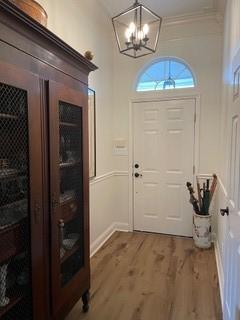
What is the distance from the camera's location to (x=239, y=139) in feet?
5.19

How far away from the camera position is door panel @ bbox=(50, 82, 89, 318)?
166cm

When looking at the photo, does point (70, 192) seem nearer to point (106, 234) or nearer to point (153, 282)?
point (153, 282)

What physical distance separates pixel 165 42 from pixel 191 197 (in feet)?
7.56

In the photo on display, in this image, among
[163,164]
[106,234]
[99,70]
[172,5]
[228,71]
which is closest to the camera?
[228,71]

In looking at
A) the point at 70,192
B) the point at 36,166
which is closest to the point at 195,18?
the point at 70,192

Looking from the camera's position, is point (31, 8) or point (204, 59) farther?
point (204, 59)

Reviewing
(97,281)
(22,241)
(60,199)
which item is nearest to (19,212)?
(22,241)

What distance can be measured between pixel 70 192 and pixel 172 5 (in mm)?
2871

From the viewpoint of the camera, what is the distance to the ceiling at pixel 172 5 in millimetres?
3256

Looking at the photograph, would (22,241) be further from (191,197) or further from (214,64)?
(214,64)

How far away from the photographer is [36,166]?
4.79ft

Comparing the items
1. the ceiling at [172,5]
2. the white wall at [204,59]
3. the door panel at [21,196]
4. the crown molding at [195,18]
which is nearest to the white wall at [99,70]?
the ceiling at [172,5]

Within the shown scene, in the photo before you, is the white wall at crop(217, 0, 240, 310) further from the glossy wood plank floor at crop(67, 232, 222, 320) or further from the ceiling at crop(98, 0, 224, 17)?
the ceiling at crop(98, 0, 224, 17)

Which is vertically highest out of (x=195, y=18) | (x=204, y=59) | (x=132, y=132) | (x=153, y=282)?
(x=195, y=18)
